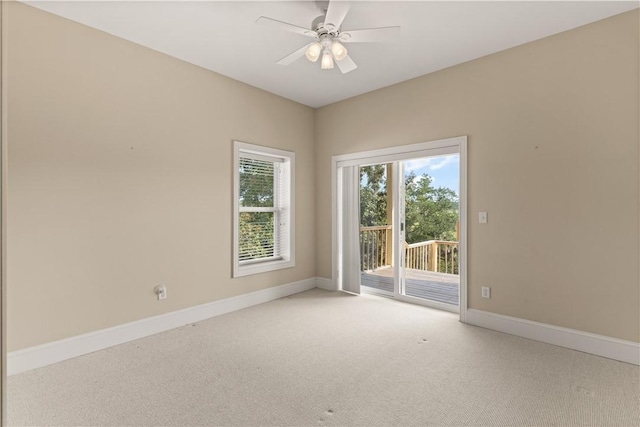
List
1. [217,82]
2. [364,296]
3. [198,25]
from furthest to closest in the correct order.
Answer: [364,296], [217,82], [198,25]

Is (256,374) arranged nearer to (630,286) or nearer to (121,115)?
(121,115)

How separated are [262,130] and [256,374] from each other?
2937 millimetres

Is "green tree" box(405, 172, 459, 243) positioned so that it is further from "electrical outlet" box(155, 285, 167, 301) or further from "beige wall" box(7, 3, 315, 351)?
"electrical outlet" box(155, 285, 167, 301)

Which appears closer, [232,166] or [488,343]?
[488,343]

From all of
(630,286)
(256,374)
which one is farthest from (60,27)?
(630,286)

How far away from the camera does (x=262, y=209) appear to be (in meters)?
4.27

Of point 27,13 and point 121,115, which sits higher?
point 27,13

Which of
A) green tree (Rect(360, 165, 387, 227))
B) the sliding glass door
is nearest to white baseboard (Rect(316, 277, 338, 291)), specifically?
the sliding glass door

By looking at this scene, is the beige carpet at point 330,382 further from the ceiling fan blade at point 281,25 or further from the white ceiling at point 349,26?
the white ceiling at point 349,26

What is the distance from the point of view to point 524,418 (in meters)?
1.85

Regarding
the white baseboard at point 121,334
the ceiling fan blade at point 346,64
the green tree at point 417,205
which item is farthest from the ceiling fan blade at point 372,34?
the white baseboard at point 121,334

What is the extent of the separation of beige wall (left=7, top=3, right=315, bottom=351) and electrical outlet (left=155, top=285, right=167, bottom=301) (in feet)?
0.19

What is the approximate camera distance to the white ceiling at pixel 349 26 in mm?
2455

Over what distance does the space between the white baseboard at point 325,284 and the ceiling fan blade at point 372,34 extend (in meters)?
3.32
